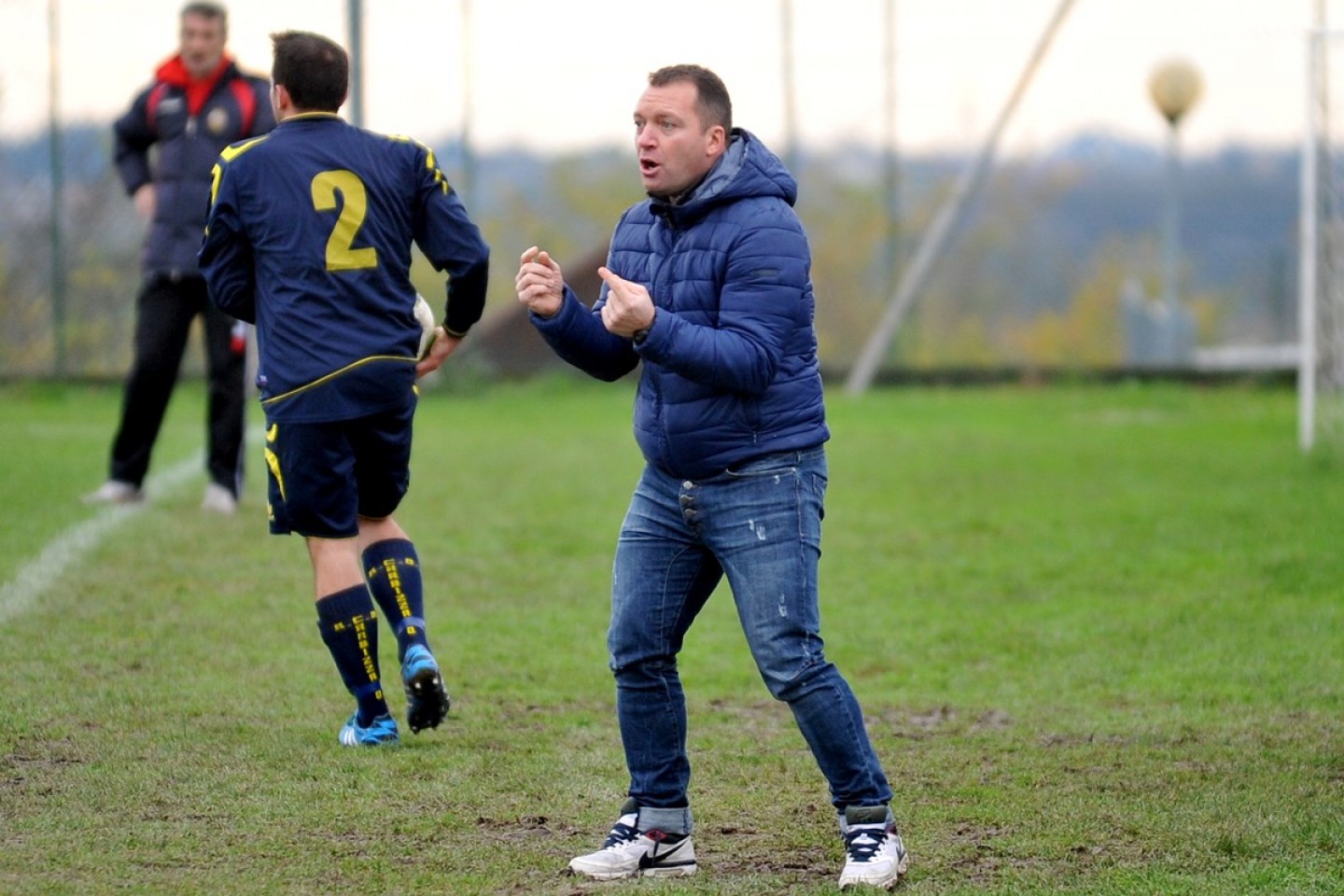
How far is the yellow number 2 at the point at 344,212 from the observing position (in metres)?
4.93

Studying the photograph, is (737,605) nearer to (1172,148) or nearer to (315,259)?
(315,259)

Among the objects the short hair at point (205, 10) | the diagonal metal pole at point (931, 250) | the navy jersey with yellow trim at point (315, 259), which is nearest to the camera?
the navy jersey with yellow trim at point (315, 259)

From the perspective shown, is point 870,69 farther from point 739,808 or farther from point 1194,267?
point 739,808

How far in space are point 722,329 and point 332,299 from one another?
1490mm

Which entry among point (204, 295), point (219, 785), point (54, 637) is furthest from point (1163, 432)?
point (219, 785)

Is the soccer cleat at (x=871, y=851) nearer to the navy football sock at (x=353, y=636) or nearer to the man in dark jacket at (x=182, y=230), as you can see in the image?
the navy football sock at (x=353, y=636)

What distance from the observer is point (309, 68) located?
491 cm

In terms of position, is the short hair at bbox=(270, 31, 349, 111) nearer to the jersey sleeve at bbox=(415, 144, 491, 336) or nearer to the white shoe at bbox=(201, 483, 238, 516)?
the jersey sleeve at bbox=(415, 144, 491, 336)

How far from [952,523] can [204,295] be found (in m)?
4.04

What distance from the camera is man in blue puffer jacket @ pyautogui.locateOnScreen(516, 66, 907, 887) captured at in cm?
391

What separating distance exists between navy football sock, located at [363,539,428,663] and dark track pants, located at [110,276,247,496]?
4052 mm

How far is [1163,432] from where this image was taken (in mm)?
14078

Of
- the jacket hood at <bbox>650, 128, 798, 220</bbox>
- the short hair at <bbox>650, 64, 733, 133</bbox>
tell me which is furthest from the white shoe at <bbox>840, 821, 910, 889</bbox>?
the short hair at <bbox>650, 64, 733, 133</bbox>

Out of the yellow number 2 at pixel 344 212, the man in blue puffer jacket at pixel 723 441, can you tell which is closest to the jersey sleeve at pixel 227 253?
the yellow number 2 at pixel 344 212
